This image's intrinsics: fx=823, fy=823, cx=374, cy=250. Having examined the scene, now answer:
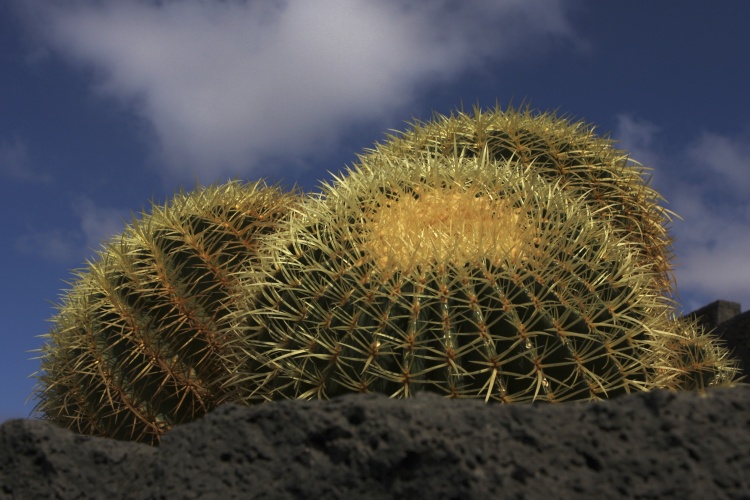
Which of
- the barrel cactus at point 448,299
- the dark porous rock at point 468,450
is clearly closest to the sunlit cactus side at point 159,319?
the barrel cactus at point 448,299

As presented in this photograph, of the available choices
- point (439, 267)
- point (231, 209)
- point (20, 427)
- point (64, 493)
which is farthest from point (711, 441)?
point (231, 209)

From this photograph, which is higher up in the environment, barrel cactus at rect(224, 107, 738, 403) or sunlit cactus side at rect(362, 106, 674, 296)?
sunlit cactus side at rect(362, 106, 674, 296)

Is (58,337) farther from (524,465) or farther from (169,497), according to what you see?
(524,465)

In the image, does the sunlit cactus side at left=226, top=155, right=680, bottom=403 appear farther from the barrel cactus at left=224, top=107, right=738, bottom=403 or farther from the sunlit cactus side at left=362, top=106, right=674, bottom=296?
the sunlit cactus side at left=362, top=106, right=674, bottom=296

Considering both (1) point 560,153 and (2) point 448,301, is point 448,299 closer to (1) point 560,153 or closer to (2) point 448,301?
(2) point 448,301

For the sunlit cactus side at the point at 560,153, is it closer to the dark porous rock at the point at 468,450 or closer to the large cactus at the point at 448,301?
the large cactus at the point at 448,301

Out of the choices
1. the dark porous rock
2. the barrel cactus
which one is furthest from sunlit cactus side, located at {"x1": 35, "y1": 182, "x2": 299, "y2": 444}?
the dark porous rock

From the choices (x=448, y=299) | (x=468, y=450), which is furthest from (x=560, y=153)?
(x=468, y=450)
